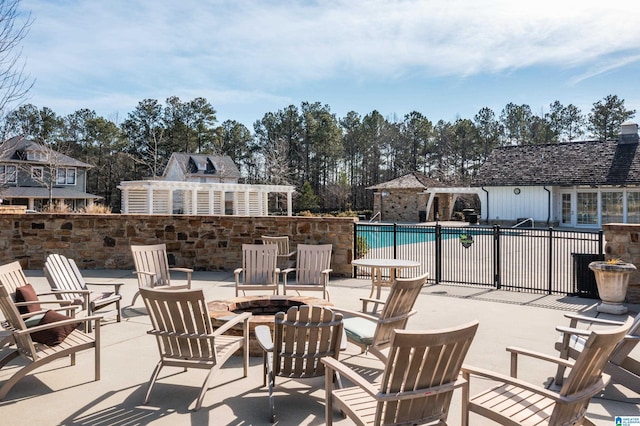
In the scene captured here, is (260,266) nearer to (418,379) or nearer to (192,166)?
(418,379)

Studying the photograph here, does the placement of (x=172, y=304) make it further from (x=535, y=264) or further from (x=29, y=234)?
(x=535, y=264)

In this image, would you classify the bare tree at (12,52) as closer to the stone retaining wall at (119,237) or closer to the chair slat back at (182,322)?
the stone retaining wall at (119,237)

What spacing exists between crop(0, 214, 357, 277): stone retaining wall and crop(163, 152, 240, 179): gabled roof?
96.3ft

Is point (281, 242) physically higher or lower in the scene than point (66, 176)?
lower

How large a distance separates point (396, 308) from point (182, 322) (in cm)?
191

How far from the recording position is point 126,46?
46.8 feet

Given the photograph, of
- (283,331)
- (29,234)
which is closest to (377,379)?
(283,331)

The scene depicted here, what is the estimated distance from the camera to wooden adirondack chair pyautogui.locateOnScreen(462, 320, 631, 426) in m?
2.71

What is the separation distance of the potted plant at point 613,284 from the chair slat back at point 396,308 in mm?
4200

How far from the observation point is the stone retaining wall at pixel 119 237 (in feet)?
35.2

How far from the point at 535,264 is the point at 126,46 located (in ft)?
43.2

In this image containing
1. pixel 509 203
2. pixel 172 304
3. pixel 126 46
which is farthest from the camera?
pixel 509 203

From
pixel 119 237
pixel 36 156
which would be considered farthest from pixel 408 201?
pixel 36 156

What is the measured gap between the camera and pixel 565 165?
1056 inches
